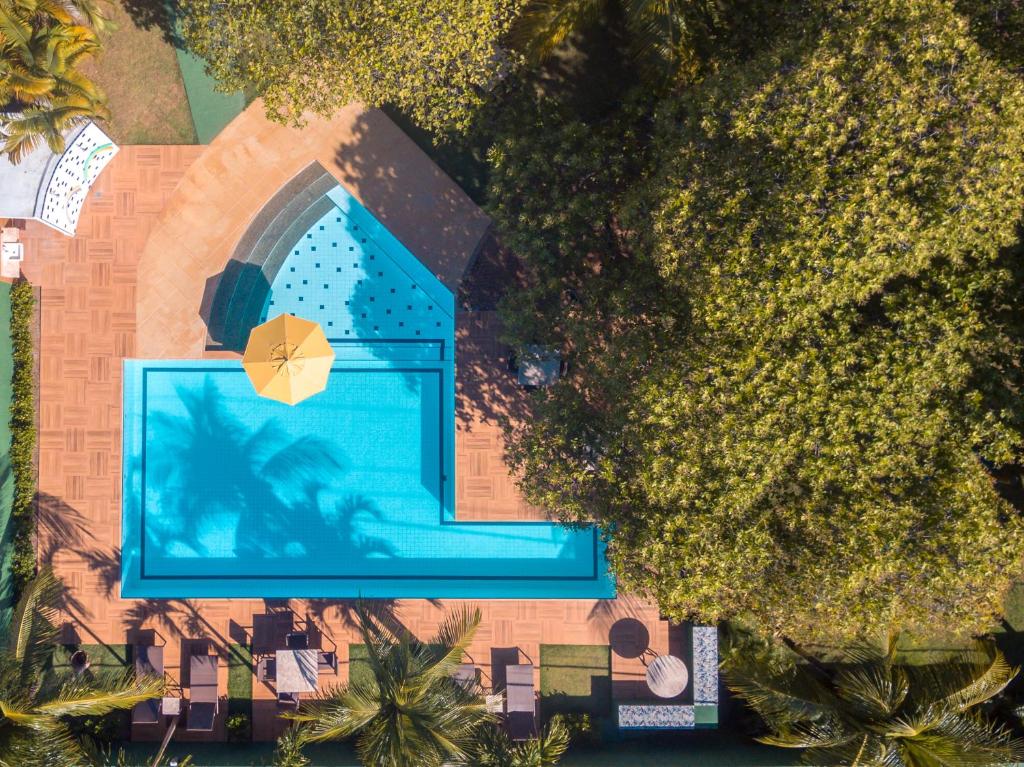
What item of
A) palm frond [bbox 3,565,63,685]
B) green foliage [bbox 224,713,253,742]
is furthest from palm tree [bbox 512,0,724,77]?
green foliage [bbox 224,713,253,742]

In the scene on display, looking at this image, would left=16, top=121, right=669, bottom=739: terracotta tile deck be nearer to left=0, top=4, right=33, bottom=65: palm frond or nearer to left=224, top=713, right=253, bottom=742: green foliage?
left=224, top=713, right=253, bottom=742: green foliage

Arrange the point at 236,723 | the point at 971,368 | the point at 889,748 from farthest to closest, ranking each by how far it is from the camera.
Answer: the point at 236,723
the point at 889,748
the point at 971,368

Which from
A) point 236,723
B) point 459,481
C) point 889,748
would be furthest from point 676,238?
point 236,723

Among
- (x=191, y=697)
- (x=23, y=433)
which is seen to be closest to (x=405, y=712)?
(x=191, y=697)

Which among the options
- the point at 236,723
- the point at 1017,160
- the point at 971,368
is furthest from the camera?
the point at 236,723

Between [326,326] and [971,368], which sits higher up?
[326,326]

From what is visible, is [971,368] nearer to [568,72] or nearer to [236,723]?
[568,72]

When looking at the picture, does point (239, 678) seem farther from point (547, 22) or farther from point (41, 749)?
point (547, 22)
